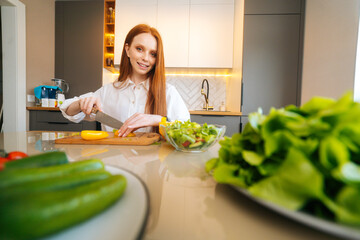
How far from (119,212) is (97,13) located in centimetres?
327

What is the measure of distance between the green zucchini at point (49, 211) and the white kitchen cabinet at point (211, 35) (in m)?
2.54

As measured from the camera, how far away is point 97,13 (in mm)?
2762

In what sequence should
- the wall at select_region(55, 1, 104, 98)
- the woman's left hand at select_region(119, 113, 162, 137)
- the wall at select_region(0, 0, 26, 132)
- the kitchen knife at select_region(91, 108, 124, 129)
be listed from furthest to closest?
the wall at select_region(55, 1, 104, 98) < the wall at select_region(0, 0, 26, 132) < the kitchen knife at select_region(91, 108, 124, 129) < the woman's left hand at select_region(119, 113, 162, 137)

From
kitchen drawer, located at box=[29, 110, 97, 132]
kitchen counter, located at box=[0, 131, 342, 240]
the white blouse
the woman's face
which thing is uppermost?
the woman's face

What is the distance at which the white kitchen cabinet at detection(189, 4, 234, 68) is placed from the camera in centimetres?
251

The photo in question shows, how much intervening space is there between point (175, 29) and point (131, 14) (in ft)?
2.14

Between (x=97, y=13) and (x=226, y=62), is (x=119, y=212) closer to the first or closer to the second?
(x=226, y=62)

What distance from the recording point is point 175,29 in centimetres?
256

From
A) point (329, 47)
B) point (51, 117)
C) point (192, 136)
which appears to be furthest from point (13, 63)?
point (329, 47)

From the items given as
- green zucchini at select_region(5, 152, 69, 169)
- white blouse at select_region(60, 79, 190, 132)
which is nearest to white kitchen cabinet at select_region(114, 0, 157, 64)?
white blouse at select_region(60, 79, 190, 132)

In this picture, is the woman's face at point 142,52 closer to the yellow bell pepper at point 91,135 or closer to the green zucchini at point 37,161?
the yellow bell pepper at point 91,135

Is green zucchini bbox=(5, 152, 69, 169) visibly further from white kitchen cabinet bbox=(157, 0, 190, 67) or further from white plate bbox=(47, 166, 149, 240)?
white kitchen cabinet bbox=(157, 0, 190, 67)

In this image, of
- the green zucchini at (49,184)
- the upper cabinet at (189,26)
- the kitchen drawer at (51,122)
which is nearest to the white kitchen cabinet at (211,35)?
the upper cabinet at (189,26)

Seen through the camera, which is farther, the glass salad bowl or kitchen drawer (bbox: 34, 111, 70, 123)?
kitchen drawer (bbox: 34, 111, 70, 123)
